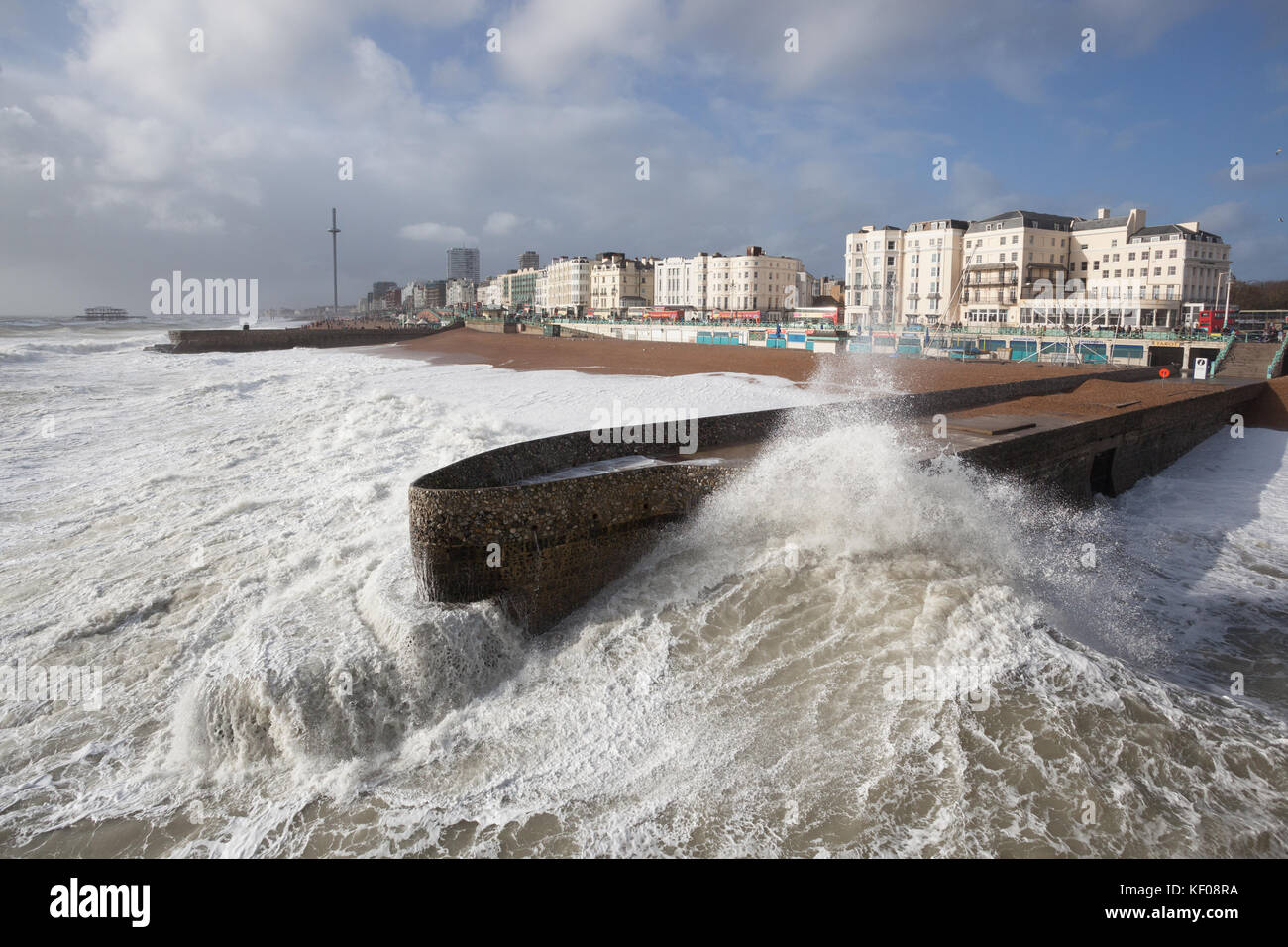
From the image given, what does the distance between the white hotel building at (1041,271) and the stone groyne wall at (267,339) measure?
40.3 meters

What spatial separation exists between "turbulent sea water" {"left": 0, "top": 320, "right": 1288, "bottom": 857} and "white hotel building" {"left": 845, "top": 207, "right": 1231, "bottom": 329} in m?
56.0

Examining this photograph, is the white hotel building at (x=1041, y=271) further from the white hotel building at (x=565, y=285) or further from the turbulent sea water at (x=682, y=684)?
the turbulent sea water at (x=682, y=684)

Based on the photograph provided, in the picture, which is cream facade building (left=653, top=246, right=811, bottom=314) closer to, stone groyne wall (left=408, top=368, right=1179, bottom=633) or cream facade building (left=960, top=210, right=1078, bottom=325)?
cream facade building (left=960, top=210, right=1078, bottom=325)

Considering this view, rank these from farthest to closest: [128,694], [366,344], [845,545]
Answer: [366,344] → [845,545] → [128,694]

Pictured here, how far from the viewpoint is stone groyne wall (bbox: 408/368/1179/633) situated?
8.17m

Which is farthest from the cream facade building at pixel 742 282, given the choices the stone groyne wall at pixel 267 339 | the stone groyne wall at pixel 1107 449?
the stone groyne wall at pixel 1107 449

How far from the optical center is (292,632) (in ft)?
25.3

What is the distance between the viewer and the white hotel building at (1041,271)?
60531 millimetres

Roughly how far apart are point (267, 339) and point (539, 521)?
4960 cm

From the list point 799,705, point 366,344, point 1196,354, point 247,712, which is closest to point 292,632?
point 247,712

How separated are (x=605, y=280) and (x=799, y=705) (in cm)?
11177

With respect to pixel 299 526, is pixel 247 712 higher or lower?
lower

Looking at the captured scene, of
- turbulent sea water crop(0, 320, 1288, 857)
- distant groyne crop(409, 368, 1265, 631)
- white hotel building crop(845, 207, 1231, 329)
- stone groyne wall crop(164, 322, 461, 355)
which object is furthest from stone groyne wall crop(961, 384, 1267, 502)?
stone groyne wall crop(164, 322, 461, 355)
